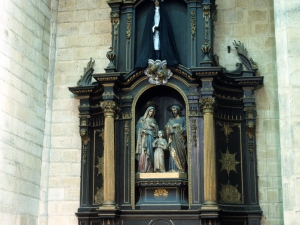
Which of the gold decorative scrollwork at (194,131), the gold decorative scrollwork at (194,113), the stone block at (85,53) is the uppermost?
the stone block at (85,53)

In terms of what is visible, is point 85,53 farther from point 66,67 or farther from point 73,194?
point 73,194

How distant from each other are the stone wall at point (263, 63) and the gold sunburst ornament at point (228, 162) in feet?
1.70

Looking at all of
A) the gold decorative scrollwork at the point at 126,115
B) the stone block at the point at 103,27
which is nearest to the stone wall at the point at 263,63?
the gold decorative scrollwork at the point at 126,115

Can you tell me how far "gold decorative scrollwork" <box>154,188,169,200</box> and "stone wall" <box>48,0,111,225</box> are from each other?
5.92 feet

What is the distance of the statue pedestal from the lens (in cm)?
1048

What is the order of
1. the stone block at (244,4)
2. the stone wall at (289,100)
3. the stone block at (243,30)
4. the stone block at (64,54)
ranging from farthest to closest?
the stone block at (64,54), the stone block at (244,4), the stone block at (243,30), the stone wall at (289,100)

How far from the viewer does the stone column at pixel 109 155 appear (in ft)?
34.7

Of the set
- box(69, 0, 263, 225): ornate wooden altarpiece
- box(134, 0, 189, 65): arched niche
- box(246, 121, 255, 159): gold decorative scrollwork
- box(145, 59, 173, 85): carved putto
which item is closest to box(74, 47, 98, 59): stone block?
box(69, 0, 263, 225): ornate wooden altarpiece

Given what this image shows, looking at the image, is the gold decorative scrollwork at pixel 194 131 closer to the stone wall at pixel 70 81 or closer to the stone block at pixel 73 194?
the stone wall at pixel 70 81

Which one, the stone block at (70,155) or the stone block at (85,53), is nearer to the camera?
the stone block at (70,155)

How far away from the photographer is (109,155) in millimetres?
10750

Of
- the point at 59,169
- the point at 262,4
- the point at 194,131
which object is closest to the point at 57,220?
the point at 59,169

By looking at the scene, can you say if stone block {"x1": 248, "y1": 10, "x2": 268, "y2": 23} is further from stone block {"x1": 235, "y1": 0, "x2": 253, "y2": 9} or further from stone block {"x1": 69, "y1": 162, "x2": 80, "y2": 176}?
stone block {"x1": 69, "y1": 162, "x2": 80, "y2": 176}

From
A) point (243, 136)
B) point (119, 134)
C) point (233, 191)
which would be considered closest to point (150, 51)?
point (119, 134)
